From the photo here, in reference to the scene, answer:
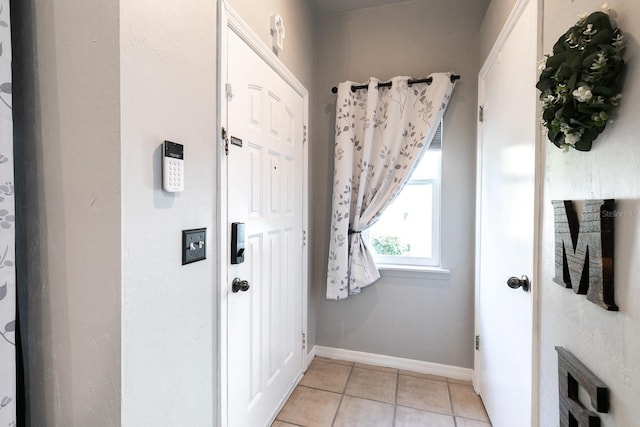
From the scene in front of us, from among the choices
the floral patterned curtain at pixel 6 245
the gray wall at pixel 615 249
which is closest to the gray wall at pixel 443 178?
the gray wall at pixel 615 249

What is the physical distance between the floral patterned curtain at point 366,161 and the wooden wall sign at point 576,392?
1348 millimetres

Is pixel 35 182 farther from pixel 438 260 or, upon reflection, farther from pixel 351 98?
pixel 438 260

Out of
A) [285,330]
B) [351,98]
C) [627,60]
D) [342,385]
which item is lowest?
[342,385]

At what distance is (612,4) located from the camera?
2.54 ft

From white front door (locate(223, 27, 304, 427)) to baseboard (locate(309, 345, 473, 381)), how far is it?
385 millimetres

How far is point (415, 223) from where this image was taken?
2.35m

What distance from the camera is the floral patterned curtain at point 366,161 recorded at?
218cm

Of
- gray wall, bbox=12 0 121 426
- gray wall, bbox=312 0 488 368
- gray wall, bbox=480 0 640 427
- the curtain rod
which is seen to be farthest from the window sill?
gray wall, bbox=12 0 121 426

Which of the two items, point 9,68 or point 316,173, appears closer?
point 9,68

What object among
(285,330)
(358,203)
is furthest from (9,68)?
(358,203)

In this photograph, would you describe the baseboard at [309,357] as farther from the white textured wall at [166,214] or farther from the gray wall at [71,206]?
the gray wall at [71,206]

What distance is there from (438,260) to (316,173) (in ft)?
3.90

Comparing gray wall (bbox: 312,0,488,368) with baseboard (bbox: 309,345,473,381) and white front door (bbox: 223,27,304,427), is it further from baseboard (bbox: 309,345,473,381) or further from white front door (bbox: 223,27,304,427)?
white front door (bbox: 223,27,304,427)

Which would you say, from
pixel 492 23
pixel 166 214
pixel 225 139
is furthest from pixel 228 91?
pixel 492 23
